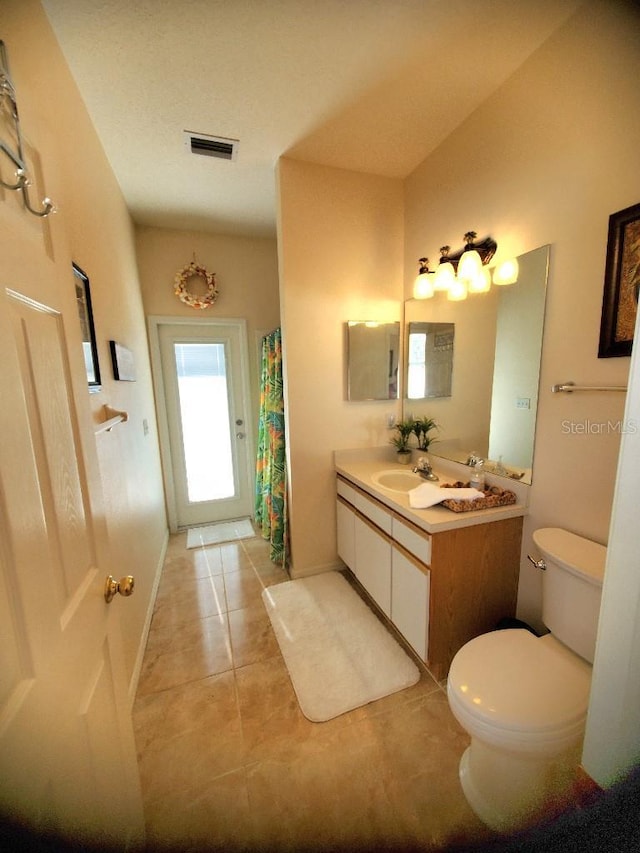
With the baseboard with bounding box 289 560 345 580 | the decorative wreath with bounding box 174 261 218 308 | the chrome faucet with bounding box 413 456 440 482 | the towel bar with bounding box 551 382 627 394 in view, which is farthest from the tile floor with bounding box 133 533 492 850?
the decorative wreath with bounding box 174 261 218 308

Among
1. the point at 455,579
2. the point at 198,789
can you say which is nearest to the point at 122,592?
the point at 198,789

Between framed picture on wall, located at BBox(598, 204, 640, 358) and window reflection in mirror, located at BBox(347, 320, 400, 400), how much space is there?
1229 mm

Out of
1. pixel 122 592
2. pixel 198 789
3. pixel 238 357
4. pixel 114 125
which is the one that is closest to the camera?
pixel 122 592

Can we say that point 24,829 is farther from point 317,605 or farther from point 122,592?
point 317,605

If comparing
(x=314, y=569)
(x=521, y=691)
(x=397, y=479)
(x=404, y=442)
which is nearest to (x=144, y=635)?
(x=314, y=569)

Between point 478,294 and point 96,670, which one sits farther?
point 478,294

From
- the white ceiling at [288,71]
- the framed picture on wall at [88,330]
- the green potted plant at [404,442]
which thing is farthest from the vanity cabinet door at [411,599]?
the white ceiling at [288,71]

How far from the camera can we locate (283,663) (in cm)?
162

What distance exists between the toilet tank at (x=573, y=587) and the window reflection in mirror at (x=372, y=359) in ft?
4.27

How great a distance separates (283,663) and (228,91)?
2772 millimetres

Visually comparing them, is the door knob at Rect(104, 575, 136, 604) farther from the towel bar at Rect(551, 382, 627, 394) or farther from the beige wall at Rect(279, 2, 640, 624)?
the towel bar at Rect(551, 382, 627, 394)

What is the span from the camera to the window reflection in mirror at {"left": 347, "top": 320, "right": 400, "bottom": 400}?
7.10 feet

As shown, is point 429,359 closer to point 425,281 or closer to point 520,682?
point 425,281

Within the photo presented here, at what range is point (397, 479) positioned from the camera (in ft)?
6.64
